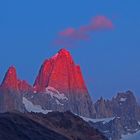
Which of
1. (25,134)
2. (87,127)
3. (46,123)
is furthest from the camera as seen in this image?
(87,127)

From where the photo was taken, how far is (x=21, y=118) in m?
43.2

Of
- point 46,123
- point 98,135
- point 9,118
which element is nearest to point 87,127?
point 98,135

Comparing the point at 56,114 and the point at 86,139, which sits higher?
the point at 56,114

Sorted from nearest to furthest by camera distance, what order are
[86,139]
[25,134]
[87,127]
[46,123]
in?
[25,134], [46,123], [86,139], [87,127]

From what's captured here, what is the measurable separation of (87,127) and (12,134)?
38.0 ft

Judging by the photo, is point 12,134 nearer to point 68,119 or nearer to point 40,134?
point 40,134

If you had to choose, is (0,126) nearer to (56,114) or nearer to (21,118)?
(21,118)

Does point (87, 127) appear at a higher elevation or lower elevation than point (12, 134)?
higher

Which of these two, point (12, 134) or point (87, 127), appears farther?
point (87, 127)

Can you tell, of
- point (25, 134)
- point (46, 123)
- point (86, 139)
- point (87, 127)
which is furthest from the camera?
point (87, 127)

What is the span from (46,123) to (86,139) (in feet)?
14.6

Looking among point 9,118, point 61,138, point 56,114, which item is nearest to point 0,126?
point 9,118

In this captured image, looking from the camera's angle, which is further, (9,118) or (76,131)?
(76,131)

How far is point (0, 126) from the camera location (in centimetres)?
4203
